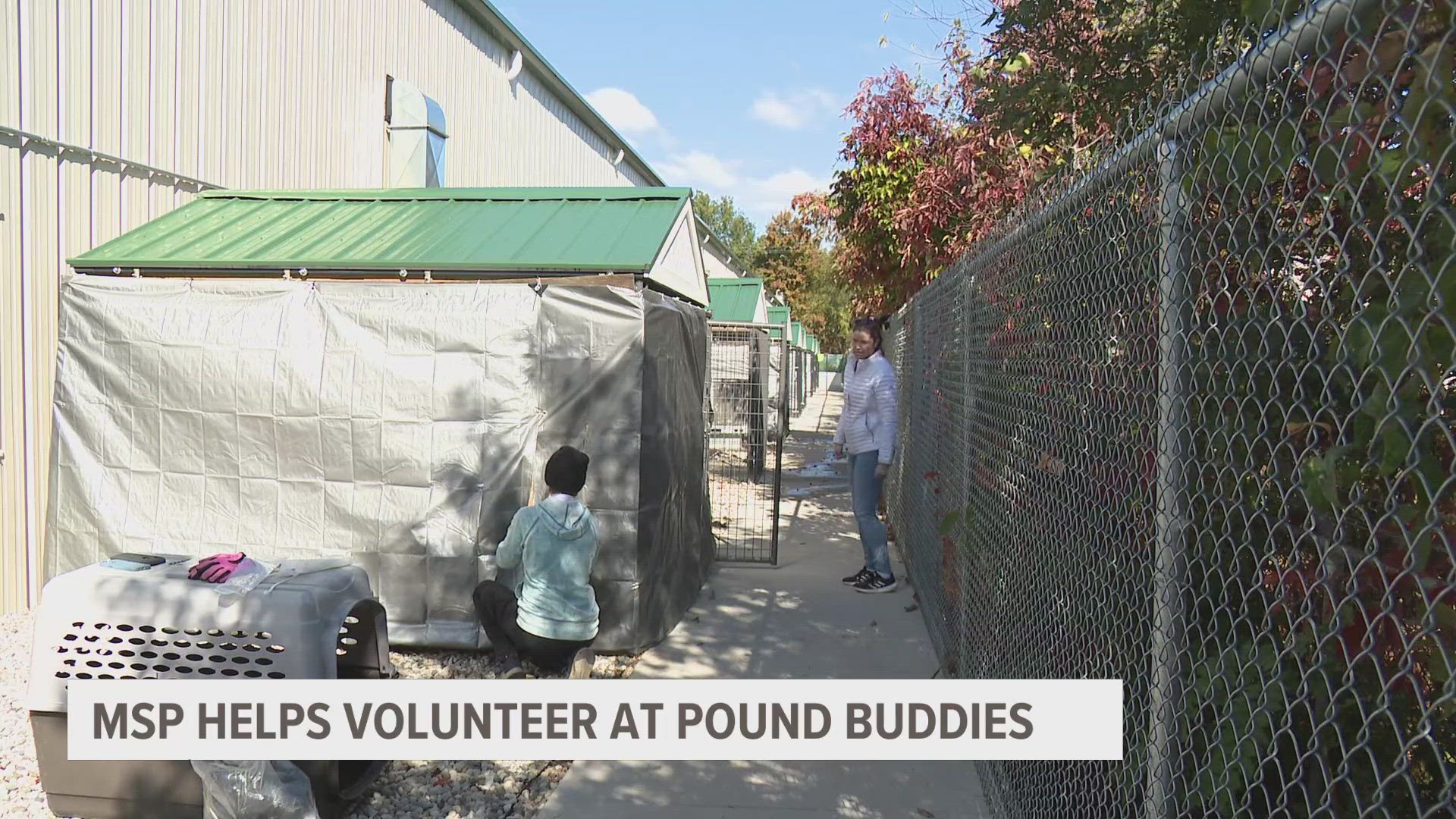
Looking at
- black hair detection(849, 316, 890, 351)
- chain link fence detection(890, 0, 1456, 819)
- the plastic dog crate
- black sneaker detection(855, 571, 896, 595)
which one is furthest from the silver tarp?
chain link fence detection(890, 0, 1456, 819)

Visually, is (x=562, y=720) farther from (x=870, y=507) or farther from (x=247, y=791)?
(x=870, y=507)

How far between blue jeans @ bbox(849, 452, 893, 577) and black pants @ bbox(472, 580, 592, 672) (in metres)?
2.65

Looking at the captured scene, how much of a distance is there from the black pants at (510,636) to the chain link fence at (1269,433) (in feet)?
8.80

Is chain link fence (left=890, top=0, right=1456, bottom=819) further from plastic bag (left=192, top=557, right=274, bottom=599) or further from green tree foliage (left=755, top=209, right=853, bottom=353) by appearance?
green tree foliage (left=755, top=209, right=853, bottom=353)

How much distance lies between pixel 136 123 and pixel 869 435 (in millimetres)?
5926

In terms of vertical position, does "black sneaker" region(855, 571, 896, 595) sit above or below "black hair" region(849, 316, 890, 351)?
below

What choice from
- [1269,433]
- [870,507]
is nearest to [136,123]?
[870,507]

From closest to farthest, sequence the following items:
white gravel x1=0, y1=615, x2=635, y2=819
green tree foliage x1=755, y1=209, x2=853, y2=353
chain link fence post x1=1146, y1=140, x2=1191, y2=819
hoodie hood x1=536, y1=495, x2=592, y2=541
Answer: chain link fence post x1=1146, y1=140, x2=1191, y2=819 < white gravel x1=0, y1=615, x2=635, y2=819 < hoodie hood x1=536, y1=495, x2=592, y2=541 < green tree foliage x1=755, y1=209, x2=853, y2=353

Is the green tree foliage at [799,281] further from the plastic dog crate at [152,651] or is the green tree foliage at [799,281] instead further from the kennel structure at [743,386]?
the plastic dog crate at [152,651]

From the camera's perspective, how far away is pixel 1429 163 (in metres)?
1.12

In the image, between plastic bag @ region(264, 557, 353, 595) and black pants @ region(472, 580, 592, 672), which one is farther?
black pants @ region(472, 580, 592, 672)

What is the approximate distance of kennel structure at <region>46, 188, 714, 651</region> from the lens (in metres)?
5.23

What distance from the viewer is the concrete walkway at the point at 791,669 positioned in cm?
362

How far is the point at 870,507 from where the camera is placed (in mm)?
6766
